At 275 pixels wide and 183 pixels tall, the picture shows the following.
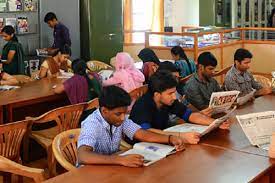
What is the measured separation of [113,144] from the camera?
2729 mm

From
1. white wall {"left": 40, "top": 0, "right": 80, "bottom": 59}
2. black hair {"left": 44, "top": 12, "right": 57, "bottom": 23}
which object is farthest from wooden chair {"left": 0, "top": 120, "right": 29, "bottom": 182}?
white wall {"left": 40, "top": 0, "right": 80, "bottom": 59}

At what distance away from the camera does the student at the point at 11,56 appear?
6344 millimetres

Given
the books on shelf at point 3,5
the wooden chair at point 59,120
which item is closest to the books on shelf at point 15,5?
the books on shelf at point 3,5

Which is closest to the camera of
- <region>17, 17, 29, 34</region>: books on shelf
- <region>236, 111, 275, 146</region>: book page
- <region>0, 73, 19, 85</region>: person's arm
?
<region>236, 111, 275, 146</region>: book page

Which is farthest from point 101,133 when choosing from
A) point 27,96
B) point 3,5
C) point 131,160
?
point 3,5

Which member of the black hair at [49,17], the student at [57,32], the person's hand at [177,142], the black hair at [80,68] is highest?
the black hair at [49,17]

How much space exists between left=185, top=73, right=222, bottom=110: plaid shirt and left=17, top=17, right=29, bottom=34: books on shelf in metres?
4.01

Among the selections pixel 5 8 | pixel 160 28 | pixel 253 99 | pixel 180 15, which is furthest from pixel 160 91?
pixel 180 15

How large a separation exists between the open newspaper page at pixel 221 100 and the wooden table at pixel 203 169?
519 millimetres

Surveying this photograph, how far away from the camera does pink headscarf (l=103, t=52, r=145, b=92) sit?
505 cm

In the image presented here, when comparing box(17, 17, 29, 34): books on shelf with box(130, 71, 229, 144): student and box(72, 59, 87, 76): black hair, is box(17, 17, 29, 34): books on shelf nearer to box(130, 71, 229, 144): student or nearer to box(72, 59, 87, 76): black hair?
box(72, 59, 87, 76): black hair

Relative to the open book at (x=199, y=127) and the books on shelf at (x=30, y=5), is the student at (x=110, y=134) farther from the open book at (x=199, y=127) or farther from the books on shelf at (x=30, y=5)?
the books on shelf at (x=30, y=5)

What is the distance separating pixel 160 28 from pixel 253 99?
233 inches

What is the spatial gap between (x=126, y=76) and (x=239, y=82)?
1187 mm
